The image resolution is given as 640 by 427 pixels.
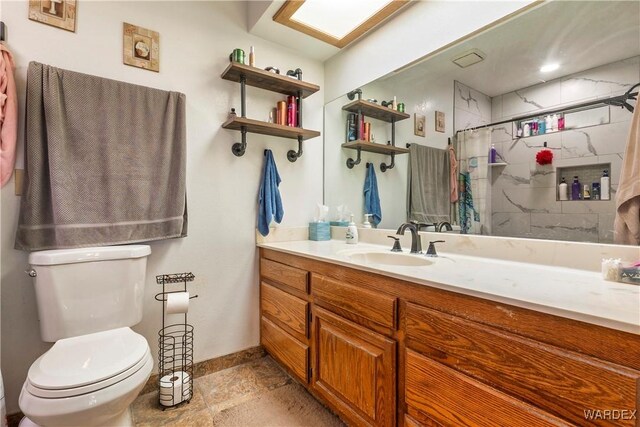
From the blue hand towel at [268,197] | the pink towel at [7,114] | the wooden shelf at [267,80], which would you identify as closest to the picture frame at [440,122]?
the wooden shelf at [267,80]

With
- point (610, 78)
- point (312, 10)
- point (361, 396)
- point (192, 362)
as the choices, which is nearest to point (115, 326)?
point (192, 362)

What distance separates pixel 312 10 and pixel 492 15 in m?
1.03

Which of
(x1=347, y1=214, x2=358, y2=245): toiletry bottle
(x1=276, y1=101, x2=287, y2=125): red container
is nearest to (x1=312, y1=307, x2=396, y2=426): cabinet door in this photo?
(x1=347, y1=214, x2=358, y2=245): toiletry bottle

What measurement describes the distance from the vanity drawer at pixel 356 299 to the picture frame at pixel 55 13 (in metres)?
1.77

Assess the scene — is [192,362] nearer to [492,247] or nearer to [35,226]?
[35,226]

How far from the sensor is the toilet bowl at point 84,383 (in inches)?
37.8

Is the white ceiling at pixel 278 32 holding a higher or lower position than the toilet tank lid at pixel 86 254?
higher

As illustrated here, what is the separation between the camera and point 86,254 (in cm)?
134

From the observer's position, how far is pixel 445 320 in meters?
0.89

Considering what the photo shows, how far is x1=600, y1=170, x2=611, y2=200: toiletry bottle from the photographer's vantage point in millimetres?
1058

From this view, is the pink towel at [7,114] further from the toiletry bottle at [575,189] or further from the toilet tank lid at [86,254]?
the toiletry bottle at [575,189]

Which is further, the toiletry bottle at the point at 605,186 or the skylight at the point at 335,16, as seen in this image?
the skylight at the point at 335,16

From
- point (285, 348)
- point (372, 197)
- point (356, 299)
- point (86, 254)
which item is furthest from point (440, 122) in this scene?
point (86, 254)

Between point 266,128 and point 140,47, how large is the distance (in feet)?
2.64
